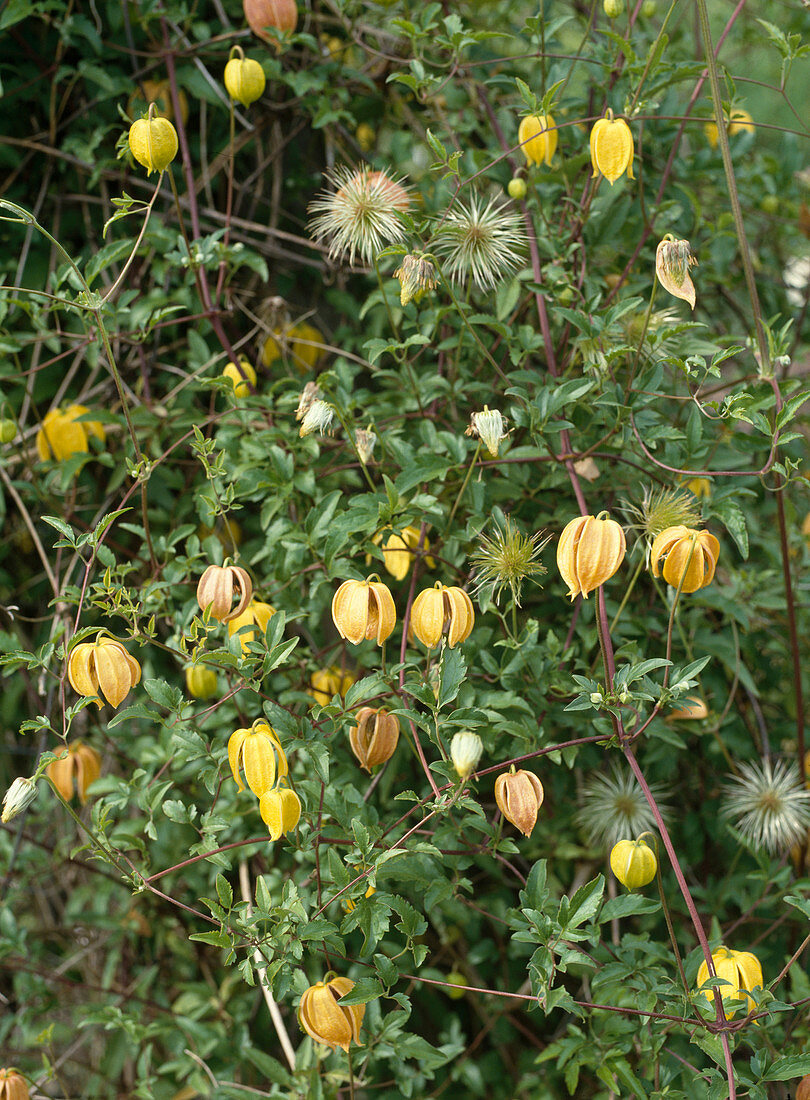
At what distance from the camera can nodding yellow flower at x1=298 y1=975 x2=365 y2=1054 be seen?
87 cm

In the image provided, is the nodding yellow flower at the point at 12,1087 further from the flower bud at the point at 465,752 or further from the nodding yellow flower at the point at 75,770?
the flower bud at the point at 465,752

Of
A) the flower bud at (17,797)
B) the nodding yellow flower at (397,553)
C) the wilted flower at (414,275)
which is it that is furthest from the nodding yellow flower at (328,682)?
the wilted flower at (414,275)

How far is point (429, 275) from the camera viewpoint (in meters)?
0.99

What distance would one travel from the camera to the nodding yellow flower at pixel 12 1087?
3.36 ft

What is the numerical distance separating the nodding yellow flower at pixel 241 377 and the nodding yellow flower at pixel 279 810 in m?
0.55

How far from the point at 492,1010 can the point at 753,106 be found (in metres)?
3.13

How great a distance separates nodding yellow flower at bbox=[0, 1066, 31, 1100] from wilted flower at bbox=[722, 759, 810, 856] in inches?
37.2

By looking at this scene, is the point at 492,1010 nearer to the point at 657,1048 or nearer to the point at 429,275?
the point at 657,1048

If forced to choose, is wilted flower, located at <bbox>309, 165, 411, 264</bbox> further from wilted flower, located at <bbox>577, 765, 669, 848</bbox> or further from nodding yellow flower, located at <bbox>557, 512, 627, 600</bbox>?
wilted flower, located at <bbox>577, 765, 669, 848</bbox>

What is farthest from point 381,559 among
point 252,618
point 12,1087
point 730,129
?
point 730,129

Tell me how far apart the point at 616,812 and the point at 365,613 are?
1.76 feet

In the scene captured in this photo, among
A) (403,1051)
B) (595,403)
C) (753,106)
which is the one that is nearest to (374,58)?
(595,403)

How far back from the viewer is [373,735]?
949 mm

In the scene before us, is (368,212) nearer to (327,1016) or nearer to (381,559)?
(381,559)
